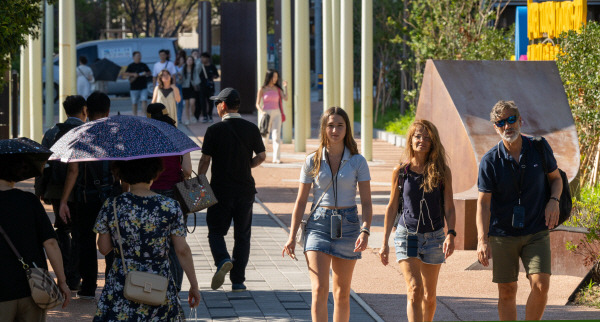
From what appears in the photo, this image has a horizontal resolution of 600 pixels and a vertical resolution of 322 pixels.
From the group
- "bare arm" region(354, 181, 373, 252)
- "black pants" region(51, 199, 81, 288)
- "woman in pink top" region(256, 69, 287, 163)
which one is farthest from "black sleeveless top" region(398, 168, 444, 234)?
"woman in pink top" region(256, 69, 287, 163)

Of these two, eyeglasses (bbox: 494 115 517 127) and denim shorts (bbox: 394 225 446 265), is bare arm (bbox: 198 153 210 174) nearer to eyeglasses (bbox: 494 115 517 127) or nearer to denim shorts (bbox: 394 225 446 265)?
denim shorts (bbox: 394 225 446 265)

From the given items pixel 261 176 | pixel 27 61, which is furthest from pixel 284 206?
pixel 27 61

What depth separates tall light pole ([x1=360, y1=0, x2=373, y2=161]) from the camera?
18.2 m

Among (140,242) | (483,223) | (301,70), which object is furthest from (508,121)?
(301,70)

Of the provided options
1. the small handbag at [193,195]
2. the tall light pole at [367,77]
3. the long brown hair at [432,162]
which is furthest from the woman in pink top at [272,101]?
the long brown hair at [432,162]

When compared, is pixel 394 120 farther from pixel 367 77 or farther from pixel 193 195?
pixel 193 195

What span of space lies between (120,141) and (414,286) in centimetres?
205

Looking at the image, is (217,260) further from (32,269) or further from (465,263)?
(32,269)

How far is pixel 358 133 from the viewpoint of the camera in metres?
24.2

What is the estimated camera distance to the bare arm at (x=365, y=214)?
20.5 ft

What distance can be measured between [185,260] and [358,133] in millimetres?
19266

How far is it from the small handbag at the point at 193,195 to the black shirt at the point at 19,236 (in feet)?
7.40

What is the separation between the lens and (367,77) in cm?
1861

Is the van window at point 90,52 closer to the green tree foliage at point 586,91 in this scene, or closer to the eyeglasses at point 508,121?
the green tree foliage at point 586,91
